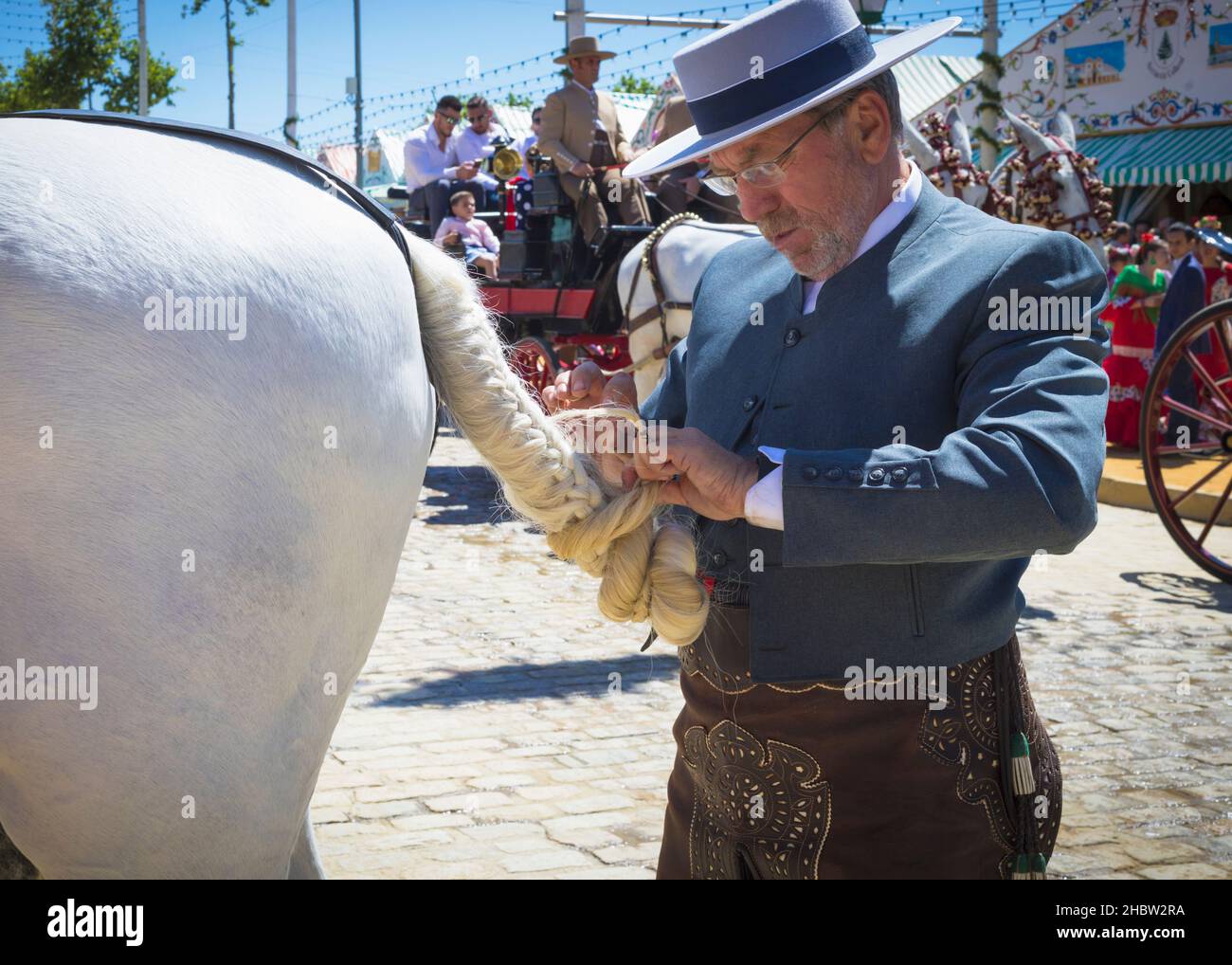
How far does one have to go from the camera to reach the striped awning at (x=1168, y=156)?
1307 cm

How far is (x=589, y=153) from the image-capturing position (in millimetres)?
8266

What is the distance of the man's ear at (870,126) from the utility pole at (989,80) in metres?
9.75

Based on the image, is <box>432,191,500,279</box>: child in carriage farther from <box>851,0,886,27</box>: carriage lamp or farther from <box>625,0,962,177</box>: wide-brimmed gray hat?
<box>625,0,962,177</box>: wide-brimmed gray hat

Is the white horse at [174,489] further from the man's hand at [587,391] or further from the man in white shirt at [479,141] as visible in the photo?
the man in white shirt at [479,141]

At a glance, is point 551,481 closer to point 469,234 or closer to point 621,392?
point 621,392

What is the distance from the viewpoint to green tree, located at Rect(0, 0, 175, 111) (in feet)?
68.4

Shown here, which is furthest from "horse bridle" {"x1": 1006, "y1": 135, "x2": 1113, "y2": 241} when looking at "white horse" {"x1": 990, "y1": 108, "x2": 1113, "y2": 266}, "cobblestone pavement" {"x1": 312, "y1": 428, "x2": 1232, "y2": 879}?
"cobblestone pavement" {"x1": 312, "y1": 428, "x2": 1232, "y2": 879}

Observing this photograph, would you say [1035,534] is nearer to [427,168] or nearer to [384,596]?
[384,596]

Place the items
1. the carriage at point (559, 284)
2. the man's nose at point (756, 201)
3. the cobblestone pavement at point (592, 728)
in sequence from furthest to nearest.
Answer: the carriage at point (559, 284), the cobblestone pavement at point (592, 728), the man's nose at point (756, 201)

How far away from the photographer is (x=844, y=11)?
1739 mm

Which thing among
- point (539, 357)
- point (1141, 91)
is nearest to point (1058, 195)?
point (539, 357)

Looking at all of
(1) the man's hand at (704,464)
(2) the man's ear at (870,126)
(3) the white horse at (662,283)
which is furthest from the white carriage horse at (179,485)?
(3) the white horse at (662,283)

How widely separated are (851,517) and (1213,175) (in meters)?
13.7

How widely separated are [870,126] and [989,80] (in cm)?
1036
